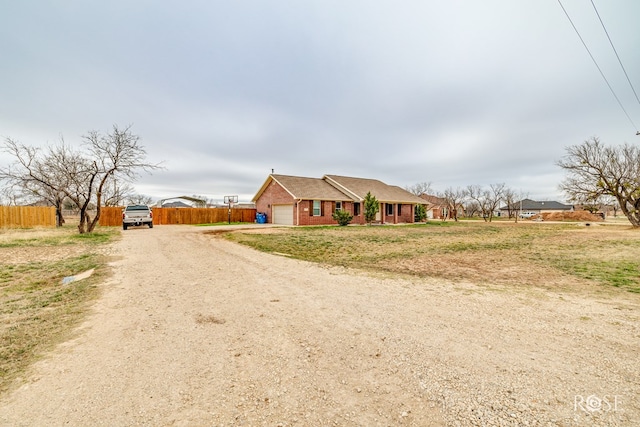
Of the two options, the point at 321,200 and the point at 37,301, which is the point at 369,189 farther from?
the point at 37,301

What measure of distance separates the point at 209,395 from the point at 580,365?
360 centimetres

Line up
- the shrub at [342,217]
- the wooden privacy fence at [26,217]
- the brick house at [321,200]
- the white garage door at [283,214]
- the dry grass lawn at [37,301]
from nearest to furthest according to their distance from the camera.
→ the dry grass lawn at [37,301]
the wooden privacy fence at [26,217]
the shrub at [342,217]
the brick house at [321,200]
the white garage door at [283,214]

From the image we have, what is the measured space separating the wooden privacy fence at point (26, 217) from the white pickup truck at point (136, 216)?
32.5 ft

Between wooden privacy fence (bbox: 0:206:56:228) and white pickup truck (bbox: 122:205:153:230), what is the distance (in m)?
9.91

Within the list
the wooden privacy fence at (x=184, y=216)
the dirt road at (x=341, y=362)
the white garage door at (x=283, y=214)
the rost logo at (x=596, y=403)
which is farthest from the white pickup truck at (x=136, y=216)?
the rost logo at (x=596, y=403)

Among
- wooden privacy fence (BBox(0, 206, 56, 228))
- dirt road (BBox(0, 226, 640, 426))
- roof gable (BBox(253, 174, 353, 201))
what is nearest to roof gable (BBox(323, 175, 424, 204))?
roof gable (BBox(253, 174, 353, 201))

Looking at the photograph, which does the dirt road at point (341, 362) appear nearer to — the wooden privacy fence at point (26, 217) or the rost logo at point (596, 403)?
the rost logo at point (596, 403)

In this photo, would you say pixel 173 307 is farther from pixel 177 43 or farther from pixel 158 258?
pixel 177 43

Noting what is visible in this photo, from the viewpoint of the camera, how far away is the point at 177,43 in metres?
14.0

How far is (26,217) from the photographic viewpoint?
81.9 ft

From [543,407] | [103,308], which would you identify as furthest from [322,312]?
[103,308]

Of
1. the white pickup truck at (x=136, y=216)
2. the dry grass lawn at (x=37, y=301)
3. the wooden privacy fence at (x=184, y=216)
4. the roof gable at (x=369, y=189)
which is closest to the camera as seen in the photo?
the dry grass lawn at (x=37, y=301)

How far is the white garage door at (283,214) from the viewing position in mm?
29072

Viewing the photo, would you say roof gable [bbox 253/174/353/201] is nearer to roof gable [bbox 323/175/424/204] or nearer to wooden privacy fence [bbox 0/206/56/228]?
roof gable [bbox 323/175/424/204]
